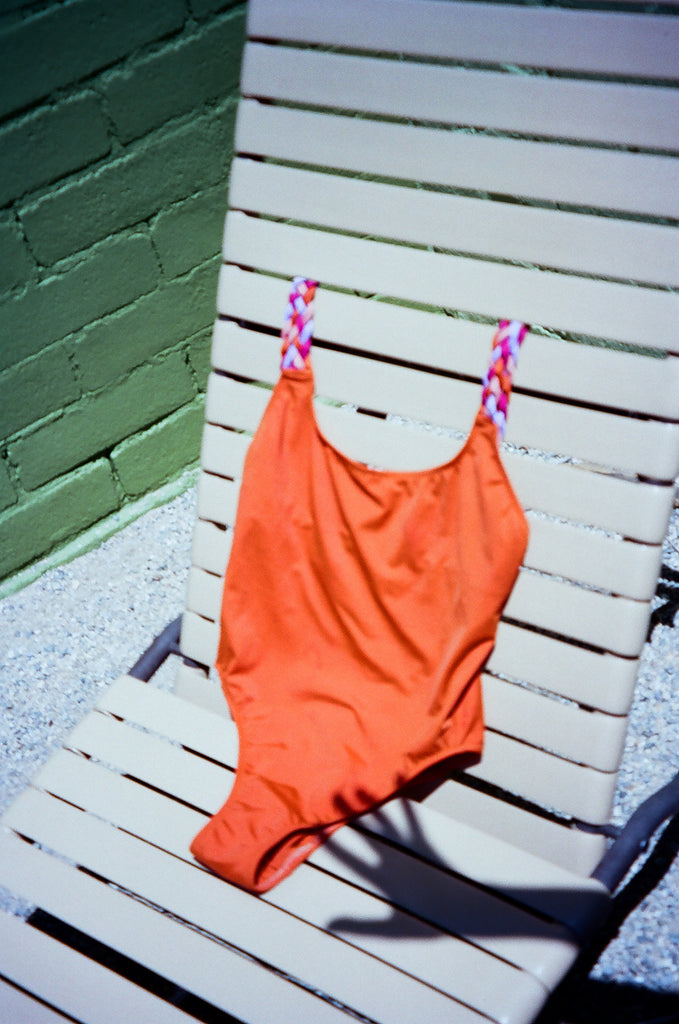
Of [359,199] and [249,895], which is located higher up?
[359,199]

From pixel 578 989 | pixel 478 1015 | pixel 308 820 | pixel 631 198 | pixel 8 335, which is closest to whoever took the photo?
pixel 478 1015

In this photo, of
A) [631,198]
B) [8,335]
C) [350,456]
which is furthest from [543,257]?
[8,335]

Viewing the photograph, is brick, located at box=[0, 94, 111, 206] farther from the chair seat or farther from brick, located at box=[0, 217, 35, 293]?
the chair seat

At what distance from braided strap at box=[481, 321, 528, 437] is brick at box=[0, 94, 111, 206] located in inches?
51.3

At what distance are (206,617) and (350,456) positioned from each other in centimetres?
46

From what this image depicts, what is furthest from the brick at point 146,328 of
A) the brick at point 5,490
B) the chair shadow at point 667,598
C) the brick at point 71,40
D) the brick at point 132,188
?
the chair shadow at point 667,598

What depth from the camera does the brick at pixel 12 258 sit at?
83.7 inches

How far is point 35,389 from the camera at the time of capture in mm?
2340

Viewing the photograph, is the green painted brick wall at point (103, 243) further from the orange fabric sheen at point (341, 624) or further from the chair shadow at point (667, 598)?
the chair shadow at point (667, 598)

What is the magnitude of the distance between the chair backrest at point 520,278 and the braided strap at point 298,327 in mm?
21

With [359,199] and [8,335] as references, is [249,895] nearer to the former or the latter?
[359,199]

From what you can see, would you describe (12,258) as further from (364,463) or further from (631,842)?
(631,842)

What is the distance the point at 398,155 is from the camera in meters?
1.50

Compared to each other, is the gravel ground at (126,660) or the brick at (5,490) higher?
the brick at (5,490)
